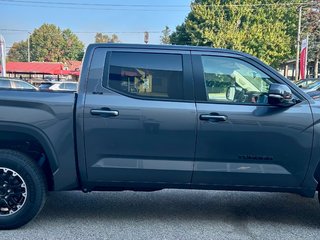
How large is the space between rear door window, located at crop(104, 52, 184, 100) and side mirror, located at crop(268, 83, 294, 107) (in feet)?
2.96

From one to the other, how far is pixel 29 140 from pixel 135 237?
1489 mm

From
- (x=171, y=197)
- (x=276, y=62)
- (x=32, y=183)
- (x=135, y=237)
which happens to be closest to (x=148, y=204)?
(x=171, y=197)

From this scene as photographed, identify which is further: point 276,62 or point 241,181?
point 276,62

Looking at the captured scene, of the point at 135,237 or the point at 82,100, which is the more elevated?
the point at 82,100

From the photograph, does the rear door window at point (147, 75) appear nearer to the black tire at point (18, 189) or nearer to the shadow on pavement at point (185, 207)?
the black tire at point (18, 189)

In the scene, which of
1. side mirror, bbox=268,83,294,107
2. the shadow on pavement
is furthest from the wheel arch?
side mirror, bbox=268,83,294,107

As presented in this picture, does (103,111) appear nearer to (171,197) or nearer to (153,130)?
(153,130)

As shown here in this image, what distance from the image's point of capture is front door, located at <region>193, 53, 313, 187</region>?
3.40 metres

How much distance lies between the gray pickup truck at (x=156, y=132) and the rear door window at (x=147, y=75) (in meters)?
0.01

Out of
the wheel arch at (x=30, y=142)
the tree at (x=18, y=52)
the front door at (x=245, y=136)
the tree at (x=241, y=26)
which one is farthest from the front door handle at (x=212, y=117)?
the tree at (x=18, y=52)

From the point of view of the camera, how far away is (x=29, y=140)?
3480mm

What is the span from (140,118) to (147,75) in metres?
0.48

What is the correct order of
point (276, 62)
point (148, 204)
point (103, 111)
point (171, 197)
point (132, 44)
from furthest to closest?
point (276, 62) → point (171, 197) → point (148, 204) → point (132, 44) → point (103, 111)

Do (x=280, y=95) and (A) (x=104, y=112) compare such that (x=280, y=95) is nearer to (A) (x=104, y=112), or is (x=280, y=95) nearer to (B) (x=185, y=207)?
(A) (x=104, y=112)
